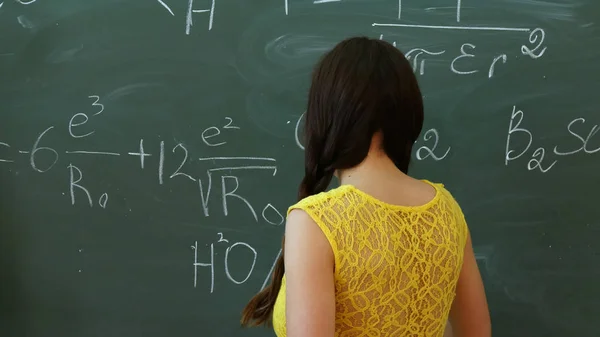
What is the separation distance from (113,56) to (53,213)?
48 cm

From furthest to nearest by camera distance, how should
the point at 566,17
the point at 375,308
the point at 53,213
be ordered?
the point at 53,213
the point at 566,17
the point at 375,308

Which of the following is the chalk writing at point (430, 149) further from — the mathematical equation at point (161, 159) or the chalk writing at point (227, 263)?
the chalk writing at point (227, 263)

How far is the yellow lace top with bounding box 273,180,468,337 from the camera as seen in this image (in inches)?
34.7

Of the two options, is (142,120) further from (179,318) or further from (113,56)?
(179,318)

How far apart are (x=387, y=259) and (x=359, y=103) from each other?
0.86 ft

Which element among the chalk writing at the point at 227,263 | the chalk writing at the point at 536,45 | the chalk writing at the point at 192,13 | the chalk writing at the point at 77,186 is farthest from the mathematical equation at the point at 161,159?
the chalk writing at the point at 536,45

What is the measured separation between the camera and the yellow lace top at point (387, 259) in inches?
34.7

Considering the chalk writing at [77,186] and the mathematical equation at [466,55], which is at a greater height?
the mathematical equation at [466,55]

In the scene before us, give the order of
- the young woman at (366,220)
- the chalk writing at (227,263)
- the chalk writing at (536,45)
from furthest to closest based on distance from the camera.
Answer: the chalk writing at (227,263) → the chalk writing at (536,45) → the young woman at (366,220)

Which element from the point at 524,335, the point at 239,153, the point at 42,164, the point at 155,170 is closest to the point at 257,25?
the point at 239,153

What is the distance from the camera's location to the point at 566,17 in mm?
1435

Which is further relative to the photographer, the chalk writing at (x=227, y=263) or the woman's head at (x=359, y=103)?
the chalk writing at (x=227, y=263)

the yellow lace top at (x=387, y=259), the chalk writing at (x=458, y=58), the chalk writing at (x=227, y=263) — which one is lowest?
the chalk writing at (x=227, y=263)

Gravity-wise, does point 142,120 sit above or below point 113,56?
below
